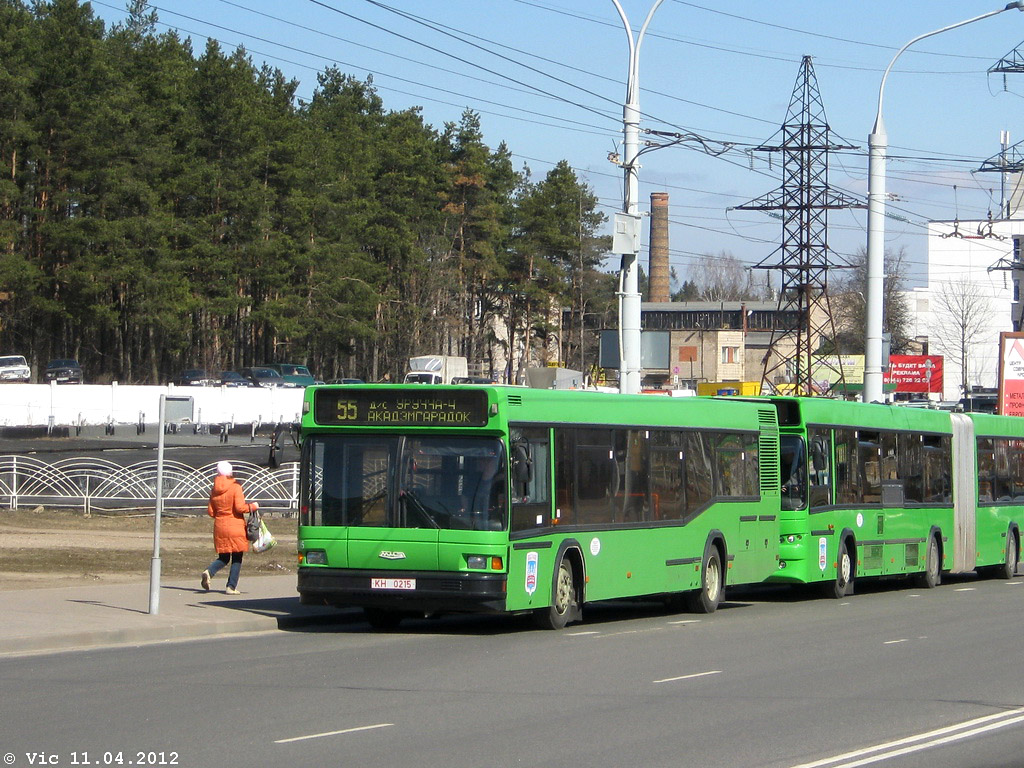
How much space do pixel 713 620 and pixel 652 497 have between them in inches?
74.7

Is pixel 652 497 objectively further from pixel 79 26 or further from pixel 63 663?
pixel 79 26

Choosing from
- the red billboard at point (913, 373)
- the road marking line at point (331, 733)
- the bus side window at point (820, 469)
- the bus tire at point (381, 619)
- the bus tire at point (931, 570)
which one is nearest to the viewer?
the road marking line at point (331, 733)

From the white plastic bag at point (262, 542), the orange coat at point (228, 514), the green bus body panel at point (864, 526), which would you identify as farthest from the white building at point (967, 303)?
the orange coat at point (228, 514)

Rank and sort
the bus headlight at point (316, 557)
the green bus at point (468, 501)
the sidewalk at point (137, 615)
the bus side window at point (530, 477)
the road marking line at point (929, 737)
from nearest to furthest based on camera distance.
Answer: the road marking line at point (929, 737)
the sidewalk at point (137, 615)
the green bus at point (468, 501)
the bus side window at point (530, 477)
the bus headlight at point (316, 557)

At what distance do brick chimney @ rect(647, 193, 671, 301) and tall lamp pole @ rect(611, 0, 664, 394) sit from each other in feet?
341

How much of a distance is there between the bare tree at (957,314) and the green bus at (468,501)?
329 ft

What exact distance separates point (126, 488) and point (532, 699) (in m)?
22.0

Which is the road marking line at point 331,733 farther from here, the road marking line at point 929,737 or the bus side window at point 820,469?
the bus side window at point 820,469

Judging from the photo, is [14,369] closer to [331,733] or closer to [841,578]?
[841,578]

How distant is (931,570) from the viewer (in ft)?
85.7

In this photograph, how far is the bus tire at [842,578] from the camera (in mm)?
22969

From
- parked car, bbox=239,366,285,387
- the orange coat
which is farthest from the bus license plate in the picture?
parked car, bbox=239,366,285,387

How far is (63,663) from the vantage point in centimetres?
1286

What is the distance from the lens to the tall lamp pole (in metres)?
24.4
